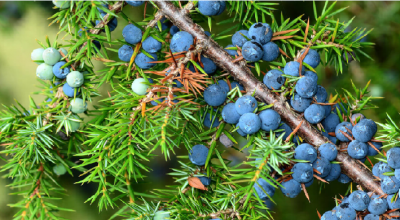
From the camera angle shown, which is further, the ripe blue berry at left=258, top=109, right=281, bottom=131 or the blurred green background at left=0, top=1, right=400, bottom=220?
the blurred green background at left=0, top=1, right=400, bottom=220

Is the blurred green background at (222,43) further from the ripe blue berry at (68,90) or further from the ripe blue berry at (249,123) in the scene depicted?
the ripe blue berry at (249,123)

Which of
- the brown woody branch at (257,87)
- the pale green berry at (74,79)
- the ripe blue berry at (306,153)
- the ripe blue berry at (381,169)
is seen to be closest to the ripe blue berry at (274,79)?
the brown woody branch at (257,87)

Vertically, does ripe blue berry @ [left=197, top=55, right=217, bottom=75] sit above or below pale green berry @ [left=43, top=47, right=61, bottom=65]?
above

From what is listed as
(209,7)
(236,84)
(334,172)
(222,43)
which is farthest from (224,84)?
(222,43)

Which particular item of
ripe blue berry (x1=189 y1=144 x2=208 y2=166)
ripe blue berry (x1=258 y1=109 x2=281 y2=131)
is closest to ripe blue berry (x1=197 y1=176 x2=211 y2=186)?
ripe blue berry (x1=189 y1=144 x2=208 y2=166)

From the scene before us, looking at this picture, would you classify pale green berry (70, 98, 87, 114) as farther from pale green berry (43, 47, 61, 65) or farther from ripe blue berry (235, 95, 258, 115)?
ripe blue berry (235, 95, 258, 115)

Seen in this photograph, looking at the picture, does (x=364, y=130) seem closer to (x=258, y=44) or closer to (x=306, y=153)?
(x=306, y=153)

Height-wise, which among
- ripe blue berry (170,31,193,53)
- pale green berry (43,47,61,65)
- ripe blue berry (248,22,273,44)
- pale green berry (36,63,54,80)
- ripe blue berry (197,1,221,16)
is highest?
ripe blue berry (197,1,221,16)
